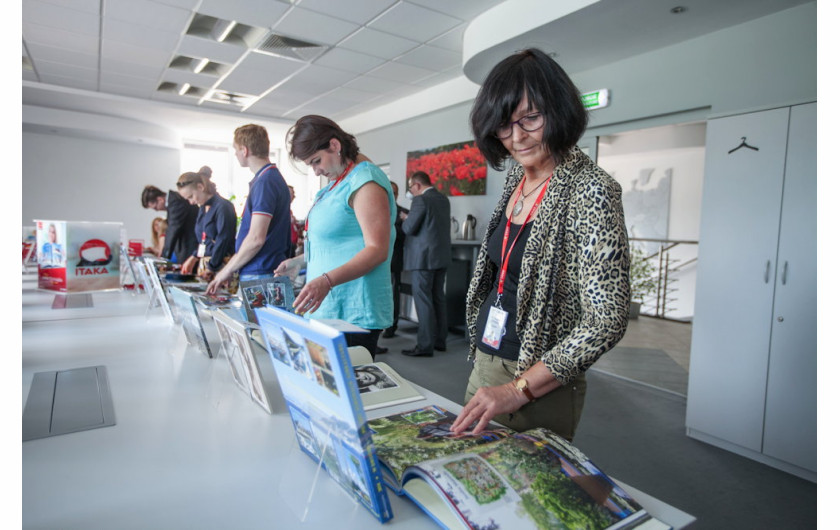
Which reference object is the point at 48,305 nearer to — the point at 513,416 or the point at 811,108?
the point at 513,416

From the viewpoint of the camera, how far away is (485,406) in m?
0.87

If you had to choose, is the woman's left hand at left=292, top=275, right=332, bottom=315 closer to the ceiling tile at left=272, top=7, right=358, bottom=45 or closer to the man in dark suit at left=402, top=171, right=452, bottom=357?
the man in dark suit at left=402, top=171, right=452, bottom=357

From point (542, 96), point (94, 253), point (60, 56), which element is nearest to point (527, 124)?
point (542, 96)

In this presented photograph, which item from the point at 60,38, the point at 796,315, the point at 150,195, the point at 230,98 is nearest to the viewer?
the point at 796,315

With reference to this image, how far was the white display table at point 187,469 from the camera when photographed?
71 cm

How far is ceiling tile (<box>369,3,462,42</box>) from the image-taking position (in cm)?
398

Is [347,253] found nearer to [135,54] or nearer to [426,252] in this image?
[426,252]

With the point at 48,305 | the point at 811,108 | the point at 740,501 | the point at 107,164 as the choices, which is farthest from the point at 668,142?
the point at 107,164

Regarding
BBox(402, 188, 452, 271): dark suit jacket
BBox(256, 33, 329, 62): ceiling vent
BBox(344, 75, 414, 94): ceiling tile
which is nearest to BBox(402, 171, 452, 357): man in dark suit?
BBox(402, 188, 452, 271): dark suit jacket

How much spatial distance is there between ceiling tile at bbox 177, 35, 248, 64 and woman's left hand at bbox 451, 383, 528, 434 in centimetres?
524

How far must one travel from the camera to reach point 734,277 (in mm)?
2766

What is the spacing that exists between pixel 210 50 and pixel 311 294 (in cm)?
491

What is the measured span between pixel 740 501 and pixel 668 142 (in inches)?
266

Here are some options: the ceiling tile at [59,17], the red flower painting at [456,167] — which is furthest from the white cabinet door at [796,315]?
the ceiling tile at [59,17]
